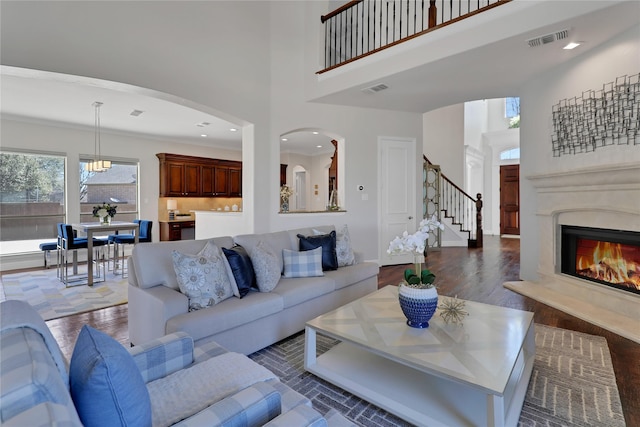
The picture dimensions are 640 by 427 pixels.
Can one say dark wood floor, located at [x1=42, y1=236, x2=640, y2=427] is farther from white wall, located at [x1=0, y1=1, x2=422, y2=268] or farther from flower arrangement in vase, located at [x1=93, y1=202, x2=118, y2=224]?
flower arrangement in vase, located at [x1=93, y1=202, x2=118, y2=224]

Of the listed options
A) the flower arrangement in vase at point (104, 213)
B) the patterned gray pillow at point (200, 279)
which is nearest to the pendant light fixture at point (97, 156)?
the flower arrangement in vase at point (104, 213)

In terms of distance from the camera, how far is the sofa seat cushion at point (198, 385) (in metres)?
1.18

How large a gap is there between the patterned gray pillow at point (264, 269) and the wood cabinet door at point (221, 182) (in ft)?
21.1

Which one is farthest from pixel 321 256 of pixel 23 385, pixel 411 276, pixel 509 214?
pixel 509 214

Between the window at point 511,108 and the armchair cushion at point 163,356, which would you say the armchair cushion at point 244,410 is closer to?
the armchair cushion at point 163,356

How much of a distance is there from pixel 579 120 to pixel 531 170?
92 cm

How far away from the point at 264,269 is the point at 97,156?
620 cm

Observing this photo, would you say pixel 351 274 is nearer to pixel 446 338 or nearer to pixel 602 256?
pixel 446 338

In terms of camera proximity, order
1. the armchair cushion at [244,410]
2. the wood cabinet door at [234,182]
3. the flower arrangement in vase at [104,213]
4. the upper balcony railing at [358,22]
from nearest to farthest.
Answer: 1. the armchair cushion at [244,410]
2. the upper balcony railing at [358,22]
3. the flower arrangement in vase at [104,213]
4. the wood cabinet door at [234,182]

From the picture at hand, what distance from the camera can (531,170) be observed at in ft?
14.9

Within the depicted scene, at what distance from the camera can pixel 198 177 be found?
8.39m

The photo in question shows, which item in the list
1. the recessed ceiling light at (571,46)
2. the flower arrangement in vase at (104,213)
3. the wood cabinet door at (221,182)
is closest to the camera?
the recessed ceiling light at (571,46)

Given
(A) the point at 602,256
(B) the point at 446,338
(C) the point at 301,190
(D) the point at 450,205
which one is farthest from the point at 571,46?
(C) the point at 301,190

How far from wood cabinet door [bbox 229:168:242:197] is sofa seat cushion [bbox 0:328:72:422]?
336 inches
